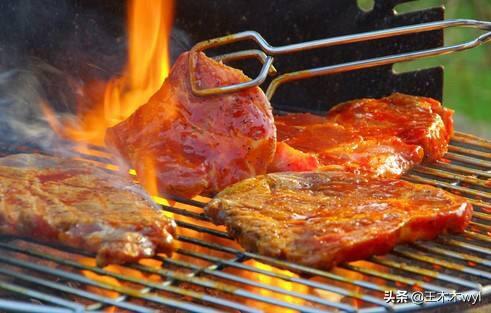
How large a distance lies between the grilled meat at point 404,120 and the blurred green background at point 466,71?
343cm

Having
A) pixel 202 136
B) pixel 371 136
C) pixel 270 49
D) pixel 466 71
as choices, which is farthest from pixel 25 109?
pixel 466 71

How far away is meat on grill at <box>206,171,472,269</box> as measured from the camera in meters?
2.73

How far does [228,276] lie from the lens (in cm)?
265

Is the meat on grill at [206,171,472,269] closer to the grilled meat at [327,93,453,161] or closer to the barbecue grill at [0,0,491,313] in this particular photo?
the barbecue grill at [0,0,491,313]

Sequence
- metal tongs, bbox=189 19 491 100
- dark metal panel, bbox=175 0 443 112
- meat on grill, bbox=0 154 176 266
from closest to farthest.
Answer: meat on grill, bbox=0 154 176 266 → metal tongs, bbox=189 19 491 100 → dark metal panel, bbox=175 0 443 112

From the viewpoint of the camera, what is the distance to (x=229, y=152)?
3.35 meters

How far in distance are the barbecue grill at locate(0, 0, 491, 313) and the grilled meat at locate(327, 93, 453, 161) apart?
0.20 m

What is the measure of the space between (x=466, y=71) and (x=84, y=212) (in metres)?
6.11

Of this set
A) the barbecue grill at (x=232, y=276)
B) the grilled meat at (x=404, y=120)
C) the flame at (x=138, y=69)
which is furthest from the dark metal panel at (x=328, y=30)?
the barbecue grill at (x=232, y=276)

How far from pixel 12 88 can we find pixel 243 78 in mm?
1269

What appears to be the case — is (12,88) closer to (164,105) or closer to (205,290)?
(164,105)

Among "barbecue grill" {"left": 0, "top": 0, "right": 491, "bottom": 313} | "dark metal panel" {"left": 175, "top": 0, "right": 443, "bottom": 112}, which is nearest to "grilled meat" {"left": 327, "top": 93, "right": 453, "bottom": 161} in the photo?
"barbecue grill" {"left": 0, "top": 0, "right": 491, "bottom": 313}

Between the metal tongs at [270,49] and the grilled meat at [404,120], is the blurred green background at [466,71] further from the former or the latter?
the metal tongs at [270,49]

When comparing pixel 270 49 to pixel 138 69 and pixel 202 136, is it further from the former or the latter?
pixel 138 69
